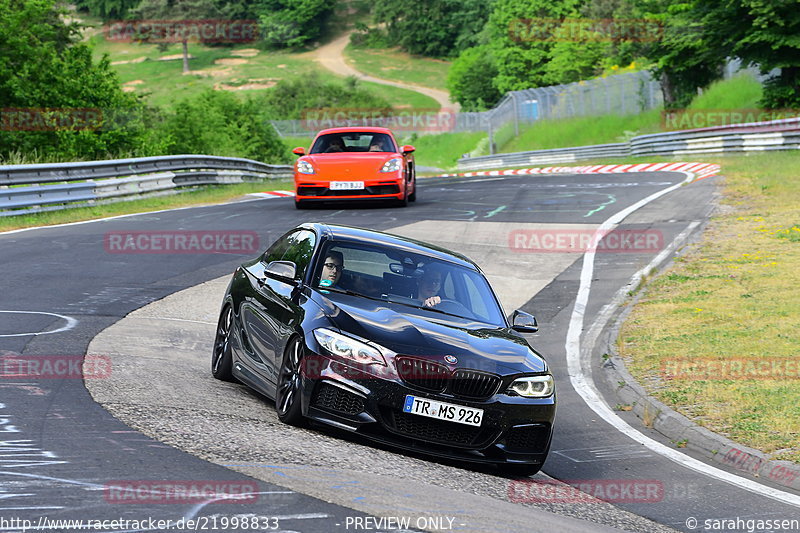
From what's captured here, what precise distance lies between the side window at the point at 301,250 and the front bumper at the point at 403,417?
1.47 meters

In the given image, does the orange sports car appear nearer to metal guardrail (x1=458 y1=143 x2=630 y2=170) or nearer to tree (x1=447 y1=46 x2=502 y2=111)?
metal guardrail (x1=458 y1=143 x2=630 y2=170)

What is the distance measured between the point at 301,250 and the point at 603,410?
3269 mm

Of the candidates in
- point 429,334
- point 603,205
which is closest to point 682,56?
point 603,205

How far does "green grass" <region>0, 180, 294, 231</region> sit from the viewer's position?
2089 cm

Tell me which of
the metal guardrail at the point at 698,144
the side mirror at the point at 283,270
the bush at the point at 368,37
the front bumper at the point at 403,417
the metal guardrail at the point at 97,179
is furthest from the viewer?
the bush at the point at 368,37

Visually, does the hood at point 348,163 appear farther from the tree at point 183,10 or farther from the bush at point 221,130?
the tree at point 183,10

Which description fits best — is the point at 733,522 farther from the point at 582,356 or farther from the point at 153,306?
the point at 153,306

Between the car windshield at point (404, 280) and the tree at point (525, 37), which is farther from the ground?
the tree at point (525, 37)

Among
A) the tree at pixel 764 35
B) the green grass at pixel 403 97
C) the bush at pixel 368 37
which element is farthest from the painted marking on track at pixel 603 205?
the bush at pixel 368 37

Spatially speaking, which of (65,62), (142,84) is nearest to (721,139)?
(65,62)

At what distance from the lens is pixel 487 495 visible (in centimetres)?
650

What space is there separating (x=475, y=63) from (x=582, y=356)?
102438mm

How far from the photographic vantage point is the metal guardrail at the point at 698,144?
119ft

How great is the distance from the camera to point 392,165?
2281cm
